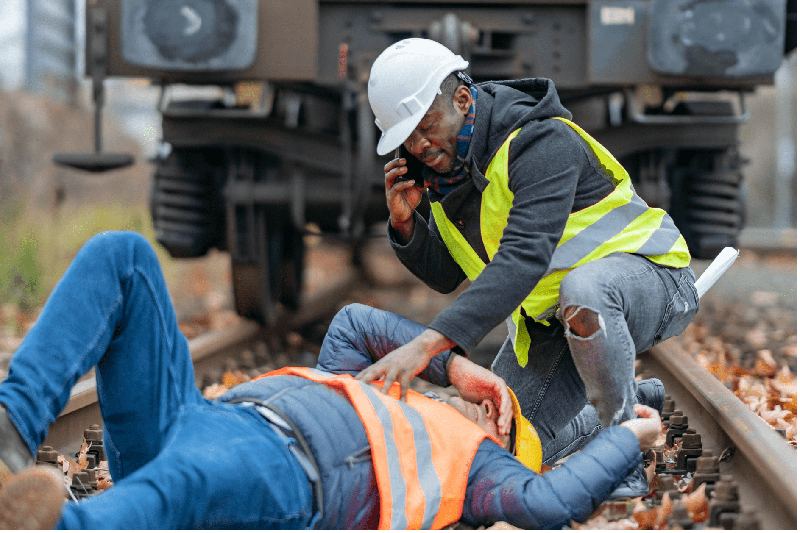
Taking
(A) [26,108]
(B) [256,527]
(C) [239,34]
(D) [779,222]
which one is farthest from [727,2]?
(D) [779,222]

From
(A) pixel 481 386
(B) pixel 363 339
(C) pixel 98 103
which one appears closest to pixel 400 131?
(B) pixel 363 339

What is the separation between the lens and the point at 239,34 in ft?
16.4

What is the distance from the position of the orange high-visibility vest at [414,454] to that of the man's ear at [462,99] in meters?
0.93

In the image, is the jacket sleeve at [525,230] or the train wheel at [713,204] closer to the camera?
the jacket sleeve at [525,230]

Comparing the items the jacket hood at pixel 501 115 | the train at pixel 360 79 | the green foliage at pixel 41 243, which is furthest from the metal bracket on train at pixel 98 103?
the jacket hood at pixel 501 115

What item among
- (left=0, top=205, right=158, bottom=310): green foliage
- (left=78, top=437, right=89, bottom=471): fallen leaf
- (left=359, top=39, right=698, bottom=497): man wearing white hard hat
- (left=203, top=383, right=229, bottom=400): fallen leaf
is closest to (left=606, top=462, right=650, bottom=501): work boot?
(left=359, top=39, right=698, bottom=497): man wearing white hard hat

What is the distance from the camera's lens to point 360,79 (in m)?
5.14

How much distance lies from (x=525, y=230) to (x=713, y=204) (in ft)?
11.0

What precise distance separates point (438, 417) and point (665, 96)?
378cm

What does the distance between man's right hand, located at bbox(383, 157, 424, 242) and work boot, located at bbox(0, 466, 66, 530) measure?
152 centimetres

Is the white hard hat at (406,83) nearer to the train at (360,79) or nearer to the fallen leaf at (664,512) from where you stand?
the fallen leaf at (664,512)

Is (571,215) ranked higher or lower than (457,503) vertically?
higher

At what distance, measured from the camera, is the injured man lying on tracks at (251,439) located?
1888mm

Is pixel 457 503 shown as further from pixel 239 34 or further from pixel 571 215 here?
pixel 239 34
